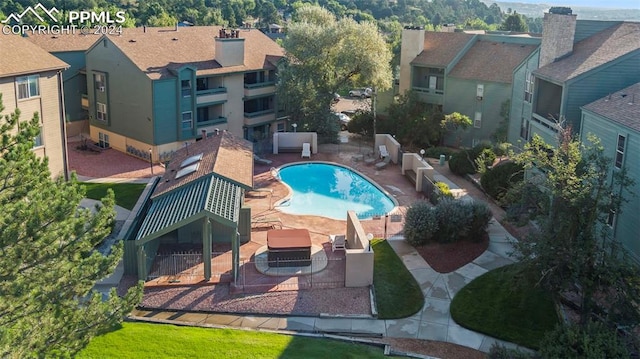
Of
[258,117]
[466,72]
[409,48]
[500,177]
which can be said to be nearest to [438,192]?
[500,177]

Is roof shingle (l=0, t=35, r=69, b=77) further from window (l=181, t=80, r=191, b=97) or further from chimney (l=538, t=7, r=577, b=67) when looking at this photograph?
chimney (l=538, t=7, r=577, b=67)

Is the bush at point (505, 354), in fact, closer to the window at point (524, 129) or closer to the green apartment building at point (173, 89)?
the window at point (524, 129)

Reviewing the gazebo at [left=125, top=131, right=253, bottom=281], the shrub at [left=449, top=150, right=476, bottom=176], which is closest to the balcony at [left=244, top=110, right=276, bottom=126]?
the gazebo at [left=125, top=131, right=253, bottom=281]

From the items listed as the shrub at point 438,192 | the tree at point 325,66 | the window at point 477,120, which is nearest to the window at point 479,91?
the window at point 477,120

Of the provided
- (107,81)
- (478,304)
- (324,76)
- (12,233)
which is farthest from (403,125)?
(12,233)

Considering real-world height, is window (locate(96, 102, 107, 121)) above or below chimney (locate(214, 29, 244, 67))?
below

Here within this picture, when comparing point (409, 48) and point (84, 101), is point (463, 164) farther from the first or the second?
point (84, 101)
